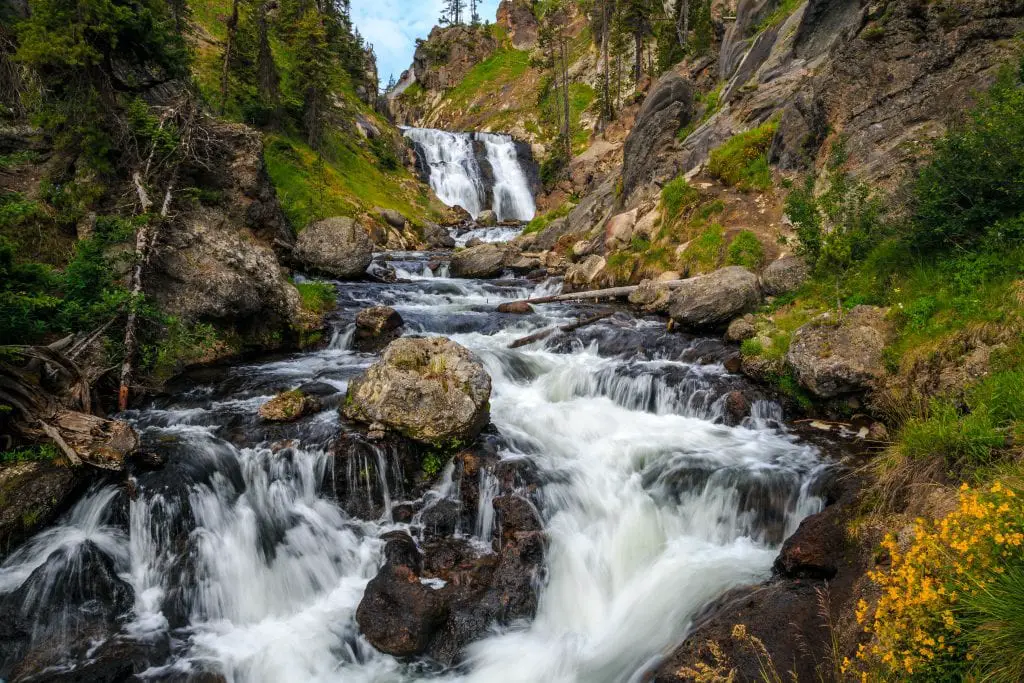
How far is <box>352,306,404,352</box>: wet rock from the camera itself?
1436cm

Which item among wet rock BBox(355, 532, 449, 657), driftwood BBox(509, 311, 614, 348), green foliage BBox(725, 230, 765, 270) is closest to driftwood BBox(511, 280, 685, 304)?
driftwood BBox(509, 311, 614, 348)

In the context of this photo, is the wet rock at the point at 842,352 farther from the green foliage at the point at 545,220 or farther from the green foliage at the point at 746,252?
the green foliage at the point at 545,220

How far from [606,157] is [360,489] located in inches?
1653

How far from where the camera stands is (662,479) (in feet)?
27.9

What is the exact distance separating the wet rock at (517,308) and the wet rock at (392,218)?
19847 mm

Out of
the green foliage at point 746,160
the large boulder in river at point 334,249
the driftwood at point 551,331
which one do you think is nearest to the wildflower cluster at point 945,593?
the driftwood at point 551,331

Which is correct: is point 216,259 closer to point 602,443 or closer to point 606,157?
point 602,443

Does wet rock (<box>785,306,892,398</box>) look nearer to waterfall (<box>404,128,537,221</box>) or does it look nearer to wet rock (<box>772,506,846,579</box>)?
wet rock (<box>772,506,846,579</box>)

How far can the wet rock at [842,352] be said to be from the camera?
29.6 ft

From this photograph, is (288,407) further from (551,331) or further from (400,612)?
(551,331)

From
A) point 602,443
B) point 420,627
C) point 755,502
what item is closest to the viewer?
point 420,627

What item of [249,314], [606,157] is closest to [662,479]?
[249,314]

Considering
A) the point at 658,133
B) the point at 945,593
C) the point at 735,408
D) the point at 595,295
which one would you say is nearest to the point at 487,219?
the point at 658,133

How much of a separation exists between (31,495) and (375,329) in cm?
902
